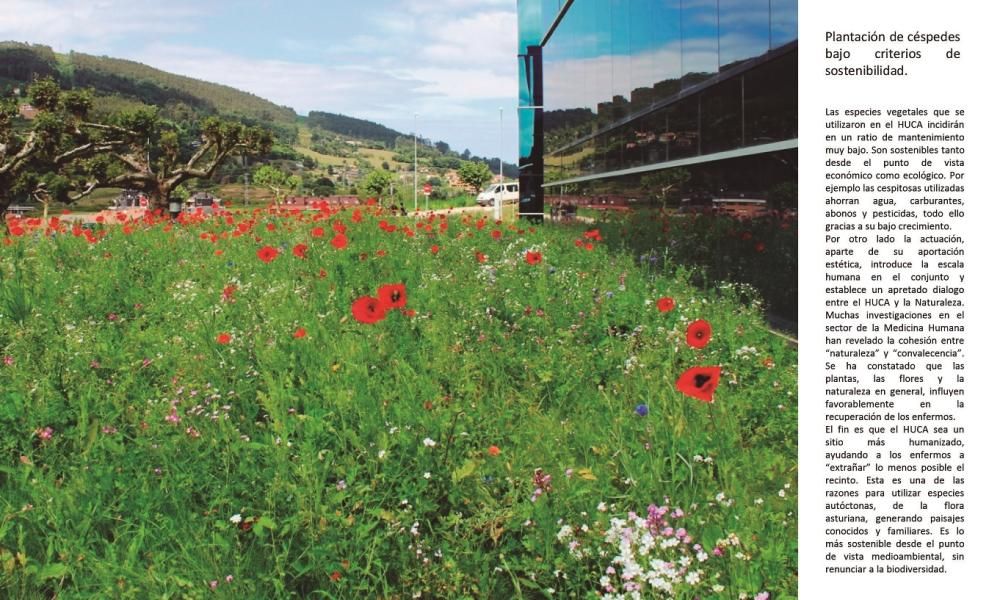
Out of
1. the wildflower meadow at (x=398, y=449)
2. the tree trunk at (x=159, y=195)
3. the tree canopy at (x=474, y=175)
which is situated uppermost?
the tree canopy at (x=474, y=175)

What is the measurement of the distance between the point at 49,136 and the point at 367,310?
24.9 meters

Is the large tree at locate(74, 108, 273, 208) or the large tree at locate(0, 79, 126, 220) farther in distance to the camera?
the large tree at locate(74, 108, 273, 208)

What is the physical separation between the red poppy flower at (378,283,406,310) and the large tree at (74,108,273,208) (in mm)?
25826

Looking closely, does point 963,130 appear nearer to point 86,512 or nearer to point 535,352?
point 535,352

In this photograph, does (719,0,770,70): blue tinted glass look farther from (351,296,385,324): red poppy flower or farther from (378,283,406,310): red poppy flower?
(351,296,385,324): red poppy flower

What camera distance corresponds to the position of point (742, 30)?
→ 7270mm

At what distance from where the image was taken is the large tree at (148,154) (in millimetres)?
27844

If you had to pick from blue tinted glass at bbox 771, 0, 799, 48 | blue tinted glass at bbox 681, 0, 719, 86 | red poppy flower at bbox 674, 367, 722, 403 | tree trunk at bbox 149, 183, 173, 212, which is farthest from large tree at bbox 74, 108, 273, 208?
red poppy flower at bbox 674, 367, 722, 403

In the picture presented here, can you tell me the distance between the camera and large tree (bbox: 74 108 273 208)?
27.8m

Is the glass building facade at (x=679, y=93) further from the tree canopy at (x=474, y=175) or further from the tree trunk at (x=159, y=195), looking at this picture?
the tree canopy at (x=474, y=175)

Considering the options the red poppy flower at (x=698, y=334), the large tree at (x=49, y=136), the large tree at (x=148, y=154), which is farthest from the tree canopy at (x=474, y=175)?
the red poppy flower at (x=698, y=334)

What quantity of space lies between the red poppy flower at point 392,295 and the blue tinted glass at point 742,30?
13.7 feet

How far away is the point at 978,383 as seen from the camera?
9.12ft

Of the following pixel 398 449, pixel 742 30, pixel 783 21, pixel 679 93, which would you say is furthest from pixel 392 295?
pixel 679 93
